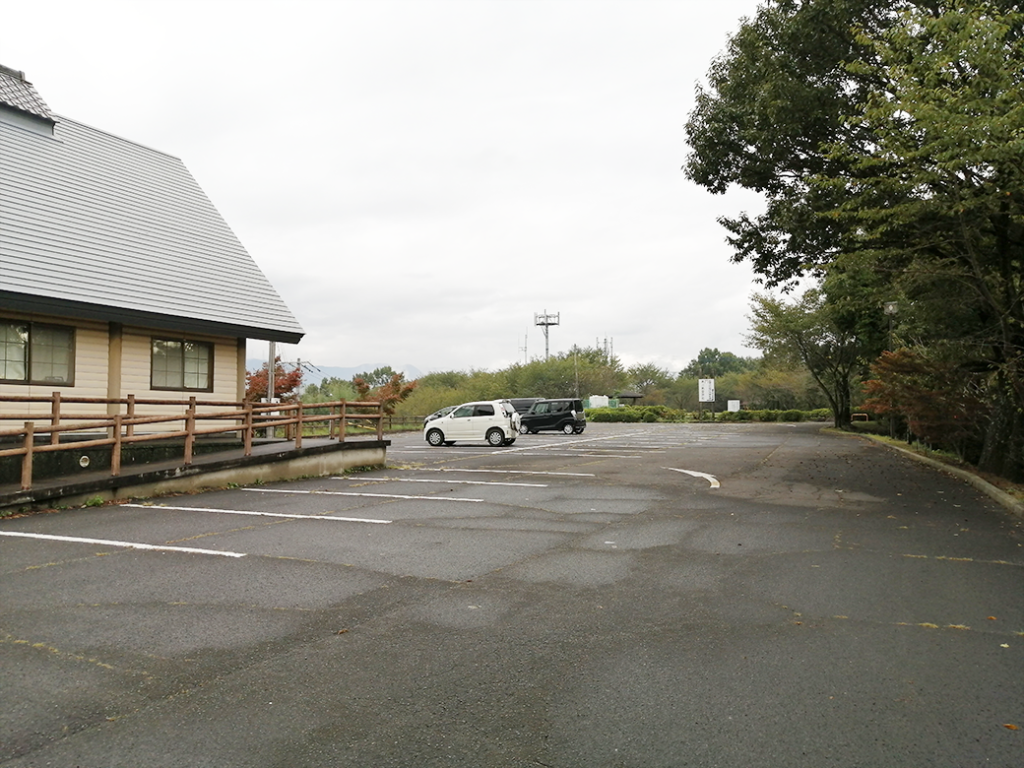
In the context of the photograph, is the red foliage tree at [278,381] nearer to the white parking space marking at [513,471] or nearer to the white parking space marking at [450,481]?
the white parking space marking at [513,471]

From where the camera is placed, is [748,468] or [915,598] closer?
[915,598]

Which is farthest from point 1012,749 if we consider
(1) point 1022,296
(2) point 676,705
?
(1) point 1022,296

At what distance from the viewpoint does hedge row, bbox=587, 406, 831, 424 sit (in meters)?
56.4

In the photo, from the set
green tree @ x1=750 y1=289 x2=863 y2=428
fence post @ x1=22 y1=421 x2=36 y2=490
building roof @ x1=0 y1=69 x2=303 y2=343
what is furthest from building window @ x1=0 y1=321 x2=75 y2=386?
green tree @ x1=750 y1=289 x2=863 y2=428

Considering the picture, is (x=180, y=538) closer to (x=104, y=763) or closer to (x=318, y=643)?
(x=318, y=643)

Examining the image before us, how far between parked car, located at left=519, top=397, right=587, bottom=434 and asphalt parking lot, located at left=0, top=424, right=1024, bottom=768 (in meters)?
26.2

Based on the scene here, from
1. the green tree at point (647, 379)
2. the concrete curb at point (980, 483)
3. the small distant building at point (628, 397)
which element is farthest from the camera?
the green tree at point (647, 379)

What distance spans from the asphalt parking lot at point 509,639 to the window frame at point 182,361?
5.66 meters

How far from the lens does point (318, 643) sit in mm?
4629

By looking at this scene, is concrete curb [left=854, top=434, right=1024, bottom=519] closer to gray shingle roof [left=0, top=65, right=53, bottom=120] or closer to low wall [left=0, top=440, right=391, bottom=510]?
low wall [left=0, top=440, right=391, bottom=510]

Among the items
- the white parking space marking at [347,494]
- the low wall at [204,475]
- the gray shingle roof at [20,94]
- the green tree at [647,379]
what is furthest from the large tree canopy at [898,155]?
the green tree at [647,379]

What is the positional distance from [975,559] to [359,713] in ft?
21.7

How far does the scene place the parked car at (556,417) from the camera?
1414 inches

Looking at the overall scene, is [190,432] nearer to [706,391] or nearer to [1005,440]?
[1005,440]
